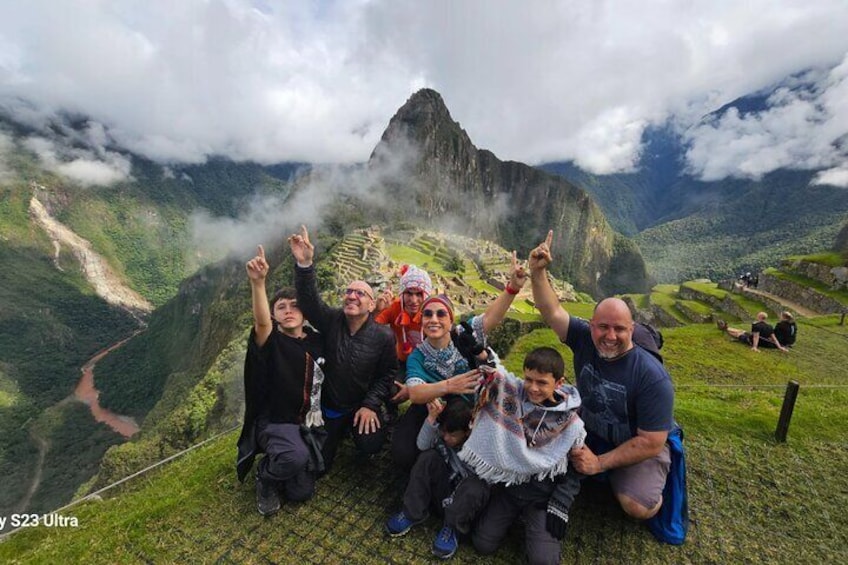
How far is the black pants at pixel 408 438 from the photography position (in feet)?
13.8

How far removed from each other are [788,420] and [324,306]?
6.11 meters

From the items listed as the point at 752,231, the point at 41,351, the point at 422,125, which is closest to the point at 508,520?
the point at 41,351

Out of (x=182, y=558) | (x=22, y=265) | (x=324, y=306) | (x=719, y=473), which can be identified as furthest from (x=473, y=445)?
(x=22, y=265)

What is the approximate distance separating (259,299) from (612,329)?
128 inches

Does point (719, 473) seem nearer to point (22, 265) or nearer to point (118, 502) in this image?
point (118, 502)

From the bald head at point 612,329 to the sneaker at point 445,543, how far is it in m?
2.13

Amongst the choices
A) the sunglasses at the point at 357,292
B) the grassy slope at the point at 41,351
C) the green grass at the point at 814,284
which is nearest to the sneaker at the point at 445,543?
Answer: the sunglasses at the point at 357,292

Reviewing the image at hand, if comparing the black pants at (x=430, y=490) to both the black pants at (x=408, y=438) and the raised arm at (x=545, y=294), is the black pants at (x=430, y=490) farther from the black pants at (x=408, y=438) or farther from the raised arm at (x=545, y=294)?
the raised arm at (x=545, y=294)

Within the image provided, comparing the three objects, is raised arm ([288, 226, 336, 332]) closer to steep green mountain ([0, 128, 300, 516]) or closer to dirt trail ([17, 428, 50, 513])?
steep green mountain ([0, 128, 300, 516])

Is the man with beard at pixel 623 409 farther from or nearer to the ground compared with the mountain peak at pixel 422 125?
nearer to the ground

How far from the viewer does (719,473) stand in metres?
4.72

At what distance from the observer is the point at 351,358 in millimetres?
4449

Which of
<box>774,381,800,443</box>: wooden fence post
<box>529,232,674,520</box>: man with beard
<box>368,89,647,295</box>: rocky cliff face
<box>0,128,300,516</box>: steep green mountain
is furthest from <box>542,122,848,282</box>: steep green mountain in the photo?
<box>0,128,300,516</box>: steep green mountain

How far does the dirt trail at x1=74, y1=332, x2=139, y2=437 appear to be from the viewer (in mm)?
65525
